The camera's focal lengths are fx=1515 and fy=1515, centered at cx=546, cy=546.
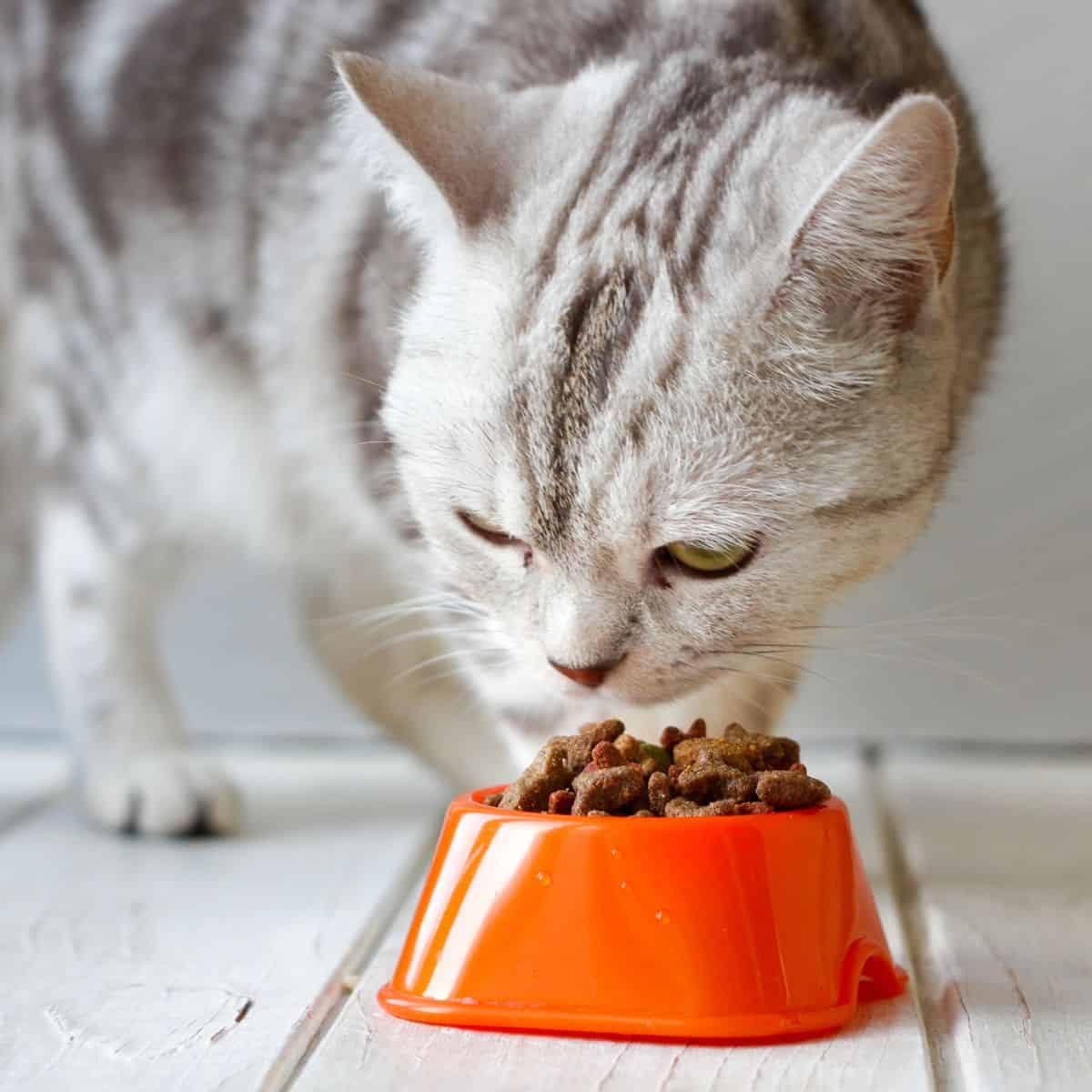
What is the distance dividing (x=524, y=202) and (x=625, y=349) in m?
0.19

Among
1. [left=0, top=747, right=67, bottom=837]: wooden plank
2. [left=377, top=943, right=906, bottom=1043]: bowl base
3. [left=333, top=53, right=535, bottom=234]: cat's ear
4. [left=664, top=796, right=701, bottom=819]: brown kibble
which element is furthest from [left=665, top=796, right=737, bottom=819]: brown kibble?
[left=0, top=747, right=67, bottom=837]: wooden plank

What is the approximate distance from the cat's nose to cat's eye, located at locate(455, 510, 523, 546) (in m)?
0.10

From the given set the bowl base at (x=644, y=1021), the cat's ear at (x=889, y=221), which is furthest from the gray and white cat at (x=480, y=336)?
the bowl base at (x=644, y=1021)

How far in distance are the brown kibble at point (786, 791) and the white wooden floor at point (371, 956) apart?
0.51ft

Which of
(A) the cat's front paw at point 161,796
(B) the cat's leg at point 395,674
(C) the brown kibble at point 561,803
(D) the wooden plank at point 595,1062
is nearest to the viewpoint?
(D) the wooden plank at point 595,1062

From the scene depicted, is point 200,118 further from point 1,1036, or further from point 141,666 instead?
point 1,1036

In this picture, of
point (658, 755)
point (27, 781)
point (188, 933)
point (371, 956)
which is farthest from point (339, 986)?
point (27, 781)

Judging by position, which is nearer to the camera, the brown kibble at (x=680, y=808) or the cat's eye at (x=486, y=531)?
the brown kibble at (x=680, y=808)

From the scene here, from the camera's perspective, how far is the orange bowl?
3.21ft

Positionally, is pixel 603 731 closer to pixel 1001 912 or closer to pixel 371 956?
pixel 371 956

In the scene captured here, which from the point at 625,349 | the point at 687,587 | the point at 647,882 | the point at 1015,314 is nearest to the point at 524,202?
the point at 625,349

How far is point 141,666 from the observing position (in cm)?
185

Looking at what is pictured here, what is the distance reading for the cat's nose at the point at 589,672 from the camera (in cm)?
114

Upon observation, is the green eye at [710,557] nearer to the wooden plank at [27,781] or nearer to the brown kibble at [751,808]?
the brown kibble at [751,808]
